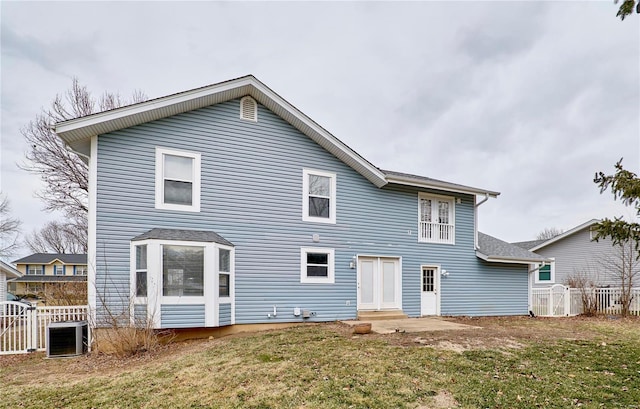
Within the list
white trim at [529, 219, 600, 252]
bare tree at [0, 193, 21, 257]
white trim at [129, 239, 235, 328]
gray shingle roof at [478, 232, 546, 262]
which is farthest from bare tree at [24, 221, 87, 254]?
white trim at [529, 219, 600, 252]

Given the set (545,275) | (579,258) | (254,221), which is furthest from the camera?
(545,275)

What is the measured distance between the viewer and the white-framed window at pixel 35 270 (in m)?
45.2

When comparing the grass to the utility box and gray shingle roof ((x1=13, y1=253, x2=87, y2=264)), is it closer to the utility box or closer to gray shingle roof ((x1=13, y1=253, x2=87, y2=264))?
the utility box

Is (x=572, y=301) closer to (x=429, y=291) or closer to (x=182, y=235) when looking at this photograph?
(x=429, y=291)

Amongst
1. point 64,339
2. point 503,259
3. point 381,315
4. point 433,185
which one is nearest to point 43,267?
point 64,339


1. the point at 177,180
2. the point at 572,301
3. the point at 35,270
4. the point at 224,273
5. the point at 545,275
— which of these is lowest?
the point at 35,270

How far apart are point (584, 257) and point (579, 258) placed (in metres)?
0.29

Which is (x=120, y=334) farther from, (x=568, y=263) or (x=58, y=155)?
(x=568, y=263)

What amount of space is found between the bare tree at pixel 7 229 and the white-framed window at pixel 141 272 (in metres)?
25.9

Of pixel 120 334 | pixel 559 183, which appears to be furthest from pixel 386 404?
pixel 559 183

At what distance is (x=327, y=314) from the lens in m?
11.9

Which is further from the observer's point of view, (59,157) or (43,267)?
(43,267)

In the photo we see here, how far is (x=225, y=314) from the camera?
10.1 m

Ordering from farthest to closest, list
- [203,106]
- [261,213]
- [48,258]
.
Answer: [48,258]
[261,213]
[203,106]
